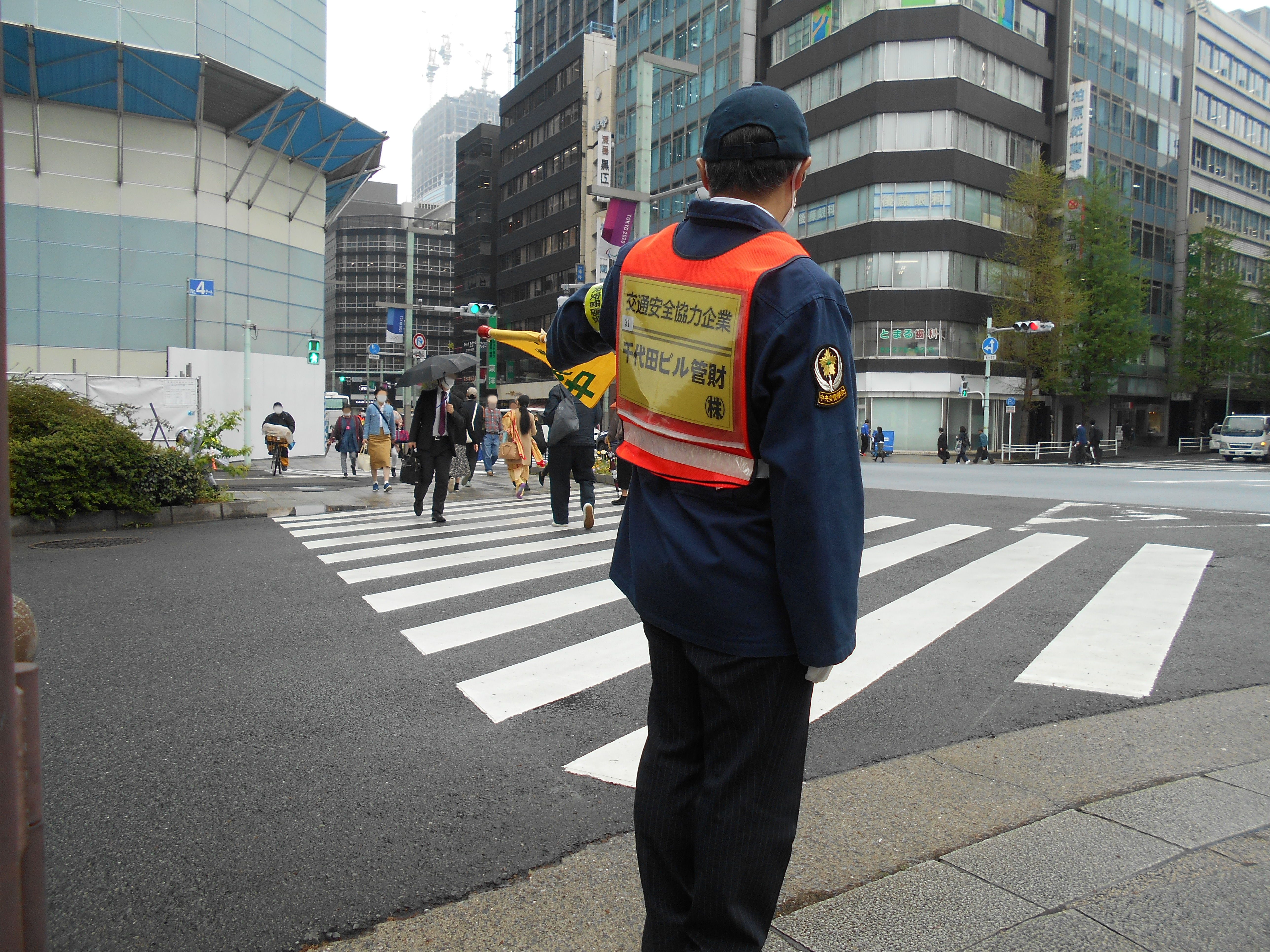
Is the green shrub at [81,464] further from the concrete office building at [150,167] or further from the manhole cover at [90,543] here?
the concrete office building at [150,167]

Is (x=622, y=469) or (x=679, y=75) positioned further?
(x=679, y=75)

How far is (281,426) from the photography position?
2145cm

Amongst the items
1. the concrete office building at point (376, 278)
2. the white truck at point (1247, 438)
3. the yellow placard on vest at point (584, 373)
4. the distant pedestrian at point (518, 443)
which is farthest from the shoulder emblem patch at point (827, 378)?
the concrete office building at point (376, 278)

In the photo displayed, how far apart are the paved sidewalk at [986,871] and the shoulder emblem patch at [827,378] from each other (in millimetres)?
1398

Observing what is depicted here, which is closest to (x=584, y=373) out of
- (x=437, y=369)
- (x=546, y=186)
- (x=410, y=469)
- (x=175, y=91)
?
(x=437, y=369)

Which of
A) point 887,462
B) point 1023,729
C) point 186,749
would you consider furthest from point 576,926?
point 887,462

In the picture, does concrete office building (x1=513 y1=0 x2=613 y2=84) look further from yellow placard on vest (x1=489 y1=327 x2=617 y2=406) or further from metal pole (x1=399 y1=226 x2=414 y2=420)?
yellow placard on vest (x1=489 y1=327 x2=617 y2=406)

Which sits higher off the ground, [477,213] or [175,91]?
[477,213]

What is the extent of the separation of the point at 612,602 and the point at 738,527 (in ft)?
14.6

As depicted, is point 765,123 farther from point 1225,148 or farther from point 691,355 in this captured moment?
point 1225,148

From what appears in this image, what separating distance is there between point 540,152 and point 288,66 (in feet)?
165

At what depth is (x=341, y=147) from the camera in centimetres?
2958

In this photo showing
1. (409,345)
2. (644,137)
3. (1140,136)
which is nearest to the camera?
(644,137)

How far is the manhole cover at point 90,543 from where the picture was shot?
8.66m
